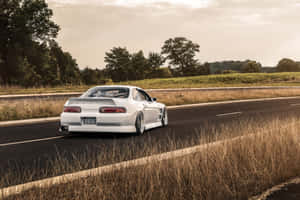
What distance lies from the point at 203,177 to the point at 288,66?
540 ft

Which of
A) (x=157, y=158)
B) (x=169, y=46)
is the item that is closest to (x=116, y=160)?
(x=157, y=158)

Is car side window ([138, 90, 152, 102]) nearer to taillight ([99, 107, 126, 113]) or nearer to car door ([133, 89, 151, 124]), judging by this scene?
car door ([133, 89, 151, 124])


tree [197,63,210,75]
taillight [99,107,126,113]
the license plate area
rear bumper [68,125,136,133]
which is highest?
tree [197,63,210,75]

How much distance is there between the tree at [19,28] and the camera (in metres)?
49.5

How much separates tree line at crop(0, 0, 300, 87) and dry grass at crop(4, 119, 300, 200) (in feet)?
95.3

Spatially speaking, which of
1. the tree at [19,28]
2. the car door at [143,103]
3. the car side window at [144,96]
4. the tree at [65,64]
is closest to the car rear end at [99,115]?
the car door at [143,103]

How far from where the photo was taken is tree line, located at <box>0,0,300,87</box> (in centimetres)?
5012

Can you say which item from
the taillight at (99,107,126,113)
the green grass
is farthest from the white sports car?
the green grass

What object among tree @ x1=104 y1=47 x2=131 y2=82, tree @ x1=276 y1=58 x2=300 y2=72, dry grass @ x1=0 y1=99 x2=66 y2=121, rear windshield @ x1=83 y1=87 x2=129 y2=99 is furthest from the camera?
tree @ x1=276 y1=58 x2=300 y2=72

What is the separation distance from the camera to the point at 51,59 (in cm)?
8856

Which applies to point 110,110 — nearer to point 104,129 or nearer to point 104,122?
point 104,122

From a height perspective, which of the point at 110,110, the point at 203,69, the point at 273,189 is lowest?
the point at 273,189

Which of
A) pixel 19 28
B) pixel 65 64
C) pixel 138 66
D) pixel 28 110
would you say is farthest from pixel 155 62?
pixel 28 110

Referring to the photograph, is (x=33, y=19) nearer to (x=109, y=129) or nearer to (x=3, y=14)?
(x=3, y=14)
